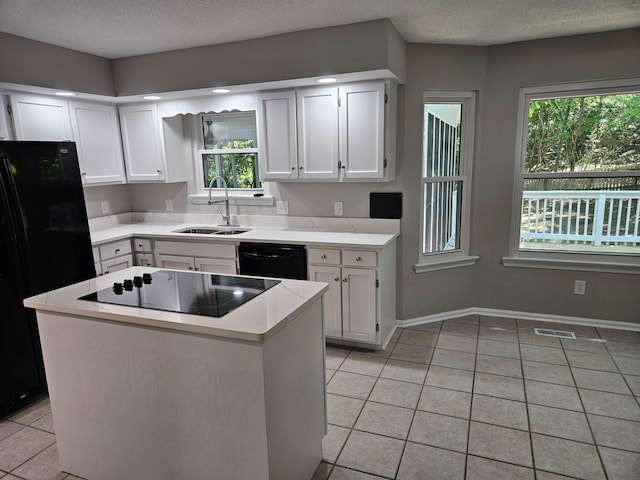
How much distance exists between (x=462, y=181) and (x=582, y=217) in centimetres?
105

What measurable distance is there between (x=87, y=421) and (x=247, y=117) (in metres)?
2.89

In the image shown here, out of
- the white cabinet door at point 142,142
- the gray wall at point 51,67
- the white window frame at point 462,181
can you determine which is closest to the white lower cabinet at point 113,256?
the white cabinet door at point 142,142

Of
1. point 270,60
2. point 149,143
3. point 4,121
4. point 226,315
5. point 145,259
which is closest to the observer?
→ point 226,315

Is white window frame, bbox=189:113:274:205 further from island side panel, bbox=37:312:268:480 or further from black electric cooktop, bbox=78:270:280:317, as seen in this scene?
island side panel, bbox=37:312:268:480

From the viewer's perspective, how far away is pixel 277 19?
2.81m

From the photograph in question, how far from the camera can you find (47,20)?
2.76 metres

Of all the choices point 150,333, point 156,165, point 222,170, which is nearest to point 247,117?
point 222,170

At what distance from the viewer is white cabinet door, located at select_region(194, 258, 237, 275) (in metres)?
3.53

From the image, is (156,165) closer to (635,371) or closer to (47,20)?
(47,20)

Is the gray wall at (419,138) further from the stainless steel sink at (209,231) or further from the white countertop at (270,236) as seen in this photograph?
the stainless steel sink at (209,231)

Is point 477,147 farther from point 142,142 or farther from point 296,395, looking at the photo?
point 142,142

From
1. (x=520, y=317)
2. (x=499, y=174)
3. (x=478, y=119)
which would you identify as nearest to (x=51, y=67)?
(x=478, y=119)

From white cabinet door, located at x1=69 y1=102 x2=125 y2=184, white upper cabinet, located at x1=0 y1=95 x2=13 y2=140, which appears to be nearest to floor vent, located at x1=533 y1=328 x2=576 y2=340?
white cabinet door, located at x1=69 y1=102 x2=125 y2=184

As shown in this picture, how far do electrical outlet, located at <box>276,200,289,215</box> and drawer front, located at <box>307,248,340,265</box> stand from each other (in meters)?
0.78
